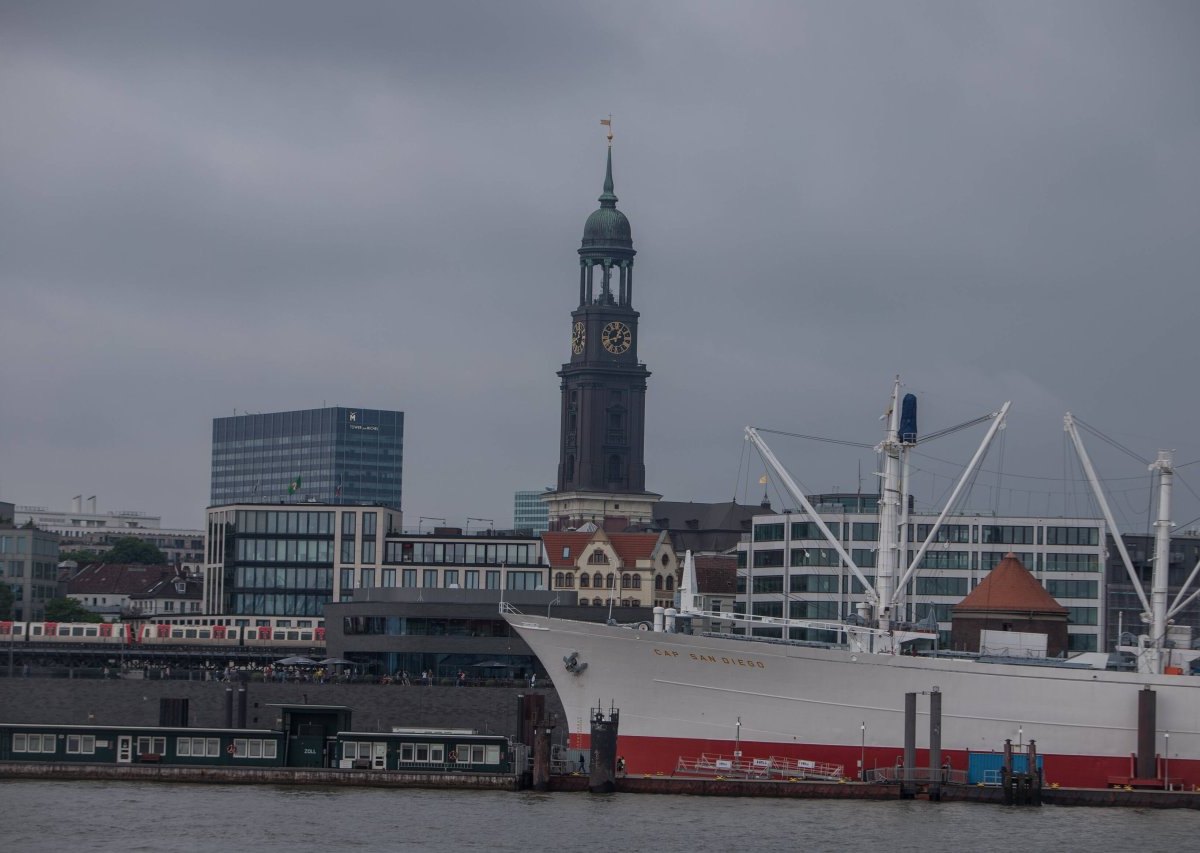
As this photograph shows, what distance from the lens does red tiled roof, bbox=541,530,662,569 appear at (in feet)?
576

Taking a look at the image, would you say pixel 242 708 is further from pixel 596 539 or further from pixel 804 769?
pixel 596 539

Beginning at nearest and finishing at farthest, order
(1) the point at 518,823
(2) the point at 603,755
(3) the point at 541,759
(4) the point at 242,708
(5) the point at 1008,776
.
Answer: (1) the point at 518,823
(2) the point at 603,755
(5) the point at 1008,776
(3) the point at 541,759
(4) the point at 242,708

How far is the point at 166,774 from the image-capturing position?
95.4 meters

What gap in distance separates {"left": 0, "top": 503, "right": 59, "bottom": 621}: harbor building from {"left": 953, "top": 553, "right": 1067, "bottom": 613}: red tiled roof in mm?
98394

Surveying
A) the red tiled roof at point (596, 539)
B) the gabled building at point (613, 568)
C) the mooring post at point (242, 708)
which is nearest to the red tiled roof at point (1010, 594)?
the mooring post at point (242, 708)

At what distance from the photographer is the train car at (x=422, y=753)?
95875 mm

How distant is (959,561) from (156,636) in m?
51.7

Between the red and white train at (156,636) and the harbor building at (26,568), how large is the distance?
33742mm

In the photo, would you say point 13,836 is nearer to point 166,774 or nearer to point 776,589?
point 166,774

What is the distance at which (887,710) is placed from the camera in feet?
319

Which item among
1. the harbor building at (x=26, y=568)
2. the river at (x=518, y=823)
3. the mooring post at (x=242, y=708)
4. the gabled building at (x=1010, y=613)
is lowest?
the river at (x=518, y=823)

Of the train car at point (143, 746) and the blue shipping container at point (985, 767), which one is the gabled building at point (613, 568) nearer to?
the train car at point (143, 746)

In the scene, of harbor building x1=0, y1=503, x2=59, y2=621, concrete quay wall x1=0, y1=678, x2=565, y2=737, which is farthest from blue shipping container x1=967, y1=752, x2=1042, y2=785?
harbor building x1=0, y1=503, x2=59, y2=621

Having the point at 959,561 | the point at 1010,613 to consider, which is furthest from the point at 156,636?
the point at 1010,613
